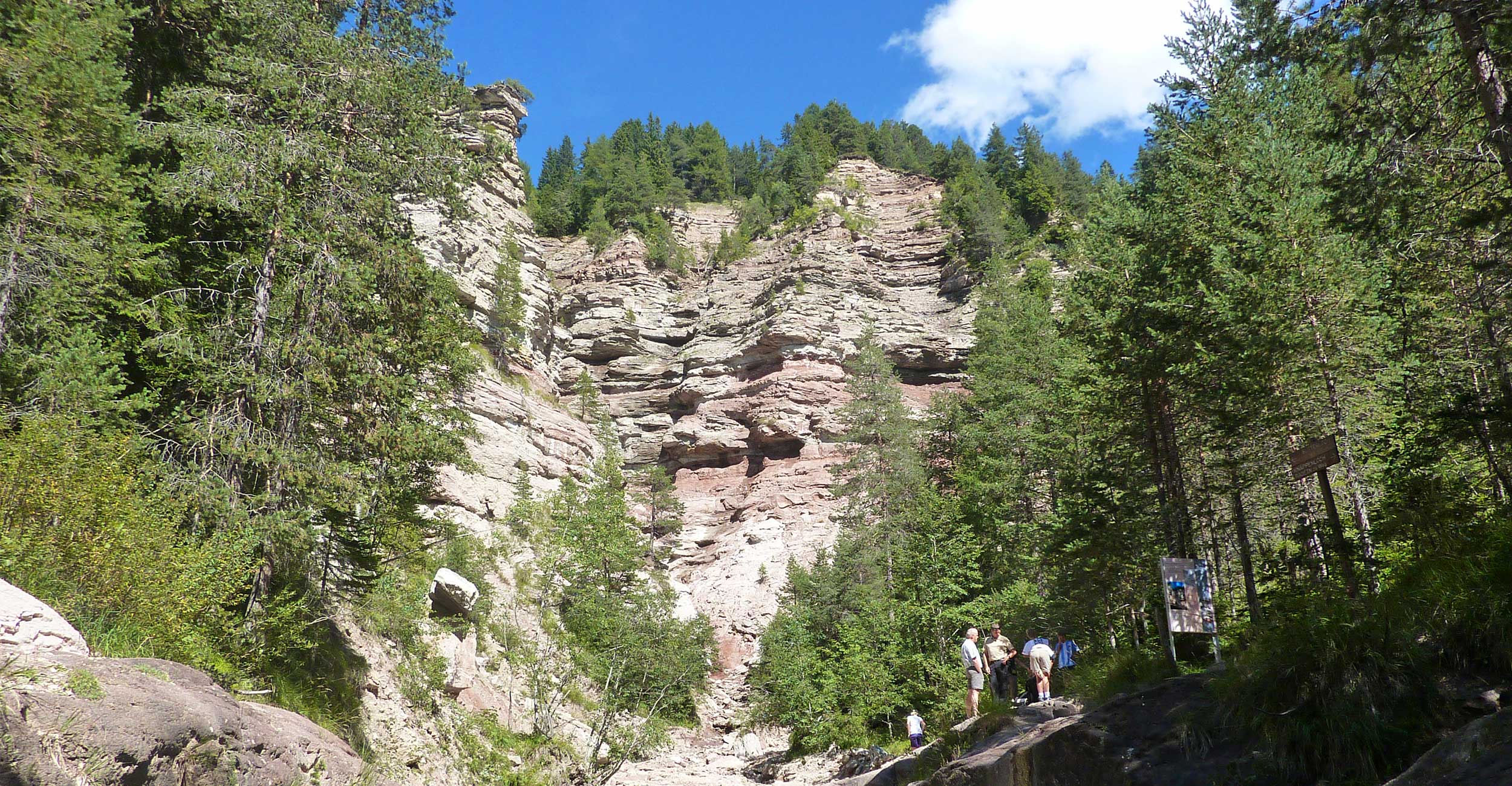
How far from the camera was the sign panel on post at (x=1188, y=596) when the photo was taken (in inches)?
415

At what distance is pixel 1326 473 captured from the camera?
10.1 metres

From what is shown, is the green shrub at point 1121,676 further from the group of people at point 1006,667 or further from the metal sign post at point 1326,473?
the metal sign post at point 1326,473

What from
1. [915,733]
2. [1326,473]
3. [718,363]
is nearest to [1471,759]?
[1326,473]

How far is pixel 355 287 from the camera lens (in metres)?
14.9

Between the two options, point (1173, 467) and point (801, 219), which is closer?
point (1173, 467)

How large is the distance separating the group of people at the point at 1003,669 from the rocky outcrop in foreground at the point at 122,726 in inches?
392

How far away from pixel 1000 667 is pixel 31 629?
45.0ft

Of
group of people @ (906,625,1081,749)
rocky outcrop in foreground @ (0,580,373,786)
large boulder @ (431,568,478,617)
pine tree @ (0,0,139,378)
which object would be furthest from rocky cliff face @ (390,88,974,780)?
rocky outcrop in foreground @ (0,580,373,786)

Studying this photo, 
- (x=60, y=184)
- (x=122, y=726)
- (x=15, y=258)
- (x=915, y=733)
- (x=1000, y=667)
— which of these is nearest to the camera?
(x=122, y=726)

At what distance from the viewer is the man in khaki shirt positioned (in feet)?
49.0

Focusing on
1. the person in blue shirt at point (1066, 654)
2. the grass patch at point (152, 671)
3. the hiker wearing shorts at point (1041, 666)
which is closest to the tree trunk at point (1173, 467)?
the person in blue shirt at point (1066, 654)

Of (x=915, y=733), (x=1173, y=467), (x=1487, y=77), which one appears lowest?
(x=915, y=733)

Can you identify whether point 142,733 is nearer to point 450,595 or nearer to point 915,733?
point 915,733

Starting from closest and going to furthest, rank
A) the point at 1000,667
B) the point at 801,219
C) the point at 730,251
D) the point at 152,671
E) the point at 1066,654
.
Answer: the point at 152,671, the point at 1000,667, the point at 1066,654, the point at 730,251, the point at 801,219
